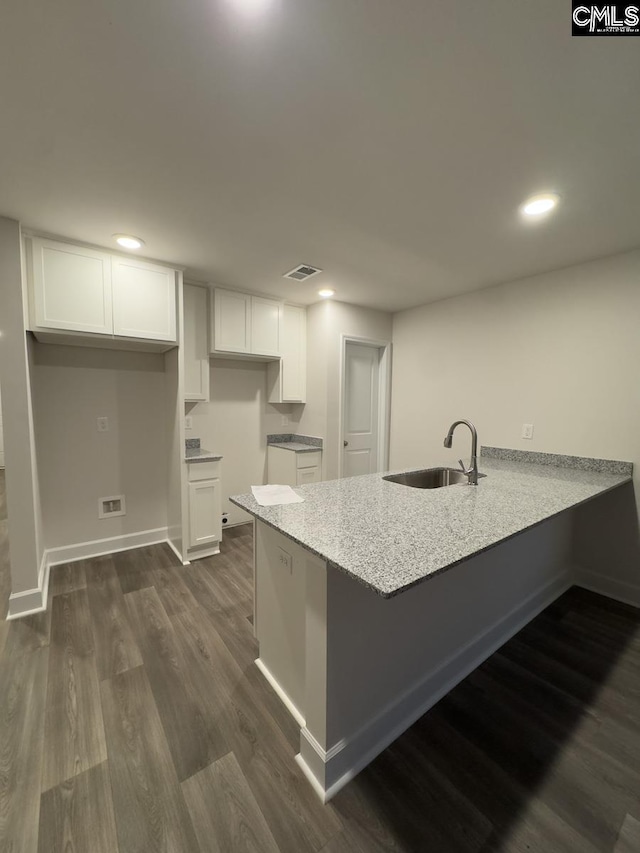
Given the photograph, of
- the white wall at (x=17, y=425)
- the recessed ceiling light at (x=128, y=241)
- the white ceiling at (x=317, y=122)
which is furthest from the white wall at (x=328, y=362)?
the white wall at (x=17, y=425)

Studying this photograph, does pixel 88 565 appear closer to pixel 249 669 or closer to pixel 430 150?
pixel 249 669

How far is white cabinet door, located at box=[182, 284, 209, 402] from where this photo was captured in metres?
2.97

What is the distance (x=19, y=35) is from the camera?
3.20 ft

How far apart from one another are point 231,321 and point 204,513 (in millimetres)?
1741

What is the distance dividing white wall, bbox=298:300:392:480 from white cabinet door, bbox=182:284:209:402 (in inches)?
43.3

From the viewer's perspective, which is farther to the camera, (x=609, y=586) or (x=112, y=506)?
(x=112, y=506)

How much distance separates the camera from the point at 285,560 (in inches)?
57.7

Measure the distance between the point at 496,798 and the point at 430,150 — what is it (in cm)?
244

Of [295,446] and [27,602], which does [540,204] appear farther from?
[27,602]

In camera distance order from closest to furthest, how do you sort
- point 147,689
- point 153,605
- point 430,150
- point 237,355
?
point 430,150, point 147,689, point 153,605, point 237,355

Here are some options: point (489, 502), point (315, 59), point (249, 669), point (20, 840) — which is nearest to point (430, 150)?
point (315, 59)

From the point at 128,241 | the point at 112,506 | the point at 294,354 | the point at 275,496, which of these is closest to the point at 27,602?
the point at 112,506

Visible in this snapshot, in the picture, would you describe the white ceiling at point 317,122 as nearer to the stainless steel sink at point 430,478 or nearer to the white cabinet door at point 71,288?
the white cabinet door at point 71,288

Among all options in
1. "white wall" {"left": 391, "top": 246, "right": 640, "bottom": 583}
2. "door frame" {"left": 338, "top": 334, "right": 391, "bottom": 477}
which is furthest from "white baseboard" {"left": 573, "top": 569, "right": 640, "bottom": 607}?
"door frame" {"left": 338, "top": 334, "right": 391, "bottom": 477}
